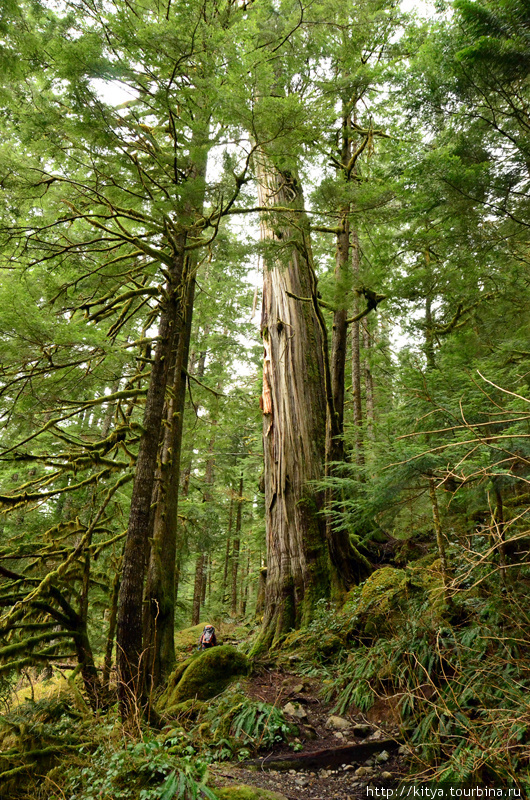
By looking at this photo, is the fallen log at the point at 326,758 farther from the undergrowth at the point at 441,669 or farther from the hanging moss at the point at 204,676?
the hanging moss at the point at 204,676

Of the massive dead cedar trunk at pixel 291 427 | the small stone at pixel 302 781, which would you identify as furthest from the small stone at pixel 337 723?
the massive dead cedar trunk at pixel 291 427

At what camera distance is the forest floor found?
9.27 ft

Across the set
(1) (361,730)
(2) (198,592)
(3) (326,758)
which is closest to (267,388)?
(1) (361,730)

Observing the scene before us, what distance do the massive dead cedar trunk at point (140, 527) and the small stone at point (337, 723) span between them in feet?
5.35

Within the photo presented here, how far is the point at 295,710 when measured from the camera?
3830 mm

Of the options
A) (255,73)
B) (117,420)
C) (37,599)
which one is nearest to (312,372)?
(117,420)

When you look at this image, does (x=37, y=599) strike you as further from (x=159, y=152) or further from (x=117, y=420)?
(x=159, y=152)

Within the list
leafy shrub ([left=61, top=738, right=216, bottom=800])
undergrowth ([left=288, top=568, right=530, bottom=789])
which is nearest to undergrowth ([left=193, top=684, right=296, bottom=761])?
undergrowth ([left=288, top=568, right=530, bottom=789])

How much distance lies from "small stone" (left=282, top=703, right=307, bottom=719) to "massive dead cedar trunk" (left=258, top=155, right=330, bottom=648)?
1736mm

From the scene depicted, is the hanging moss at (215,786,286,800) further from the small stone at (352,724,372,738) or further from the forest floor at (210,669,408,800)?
the small stone at (352,724,372,738)

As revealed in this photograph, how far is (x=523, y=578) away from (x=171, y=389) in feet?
15.7

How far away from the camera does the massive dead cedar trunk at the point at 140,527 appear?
3.85 metres

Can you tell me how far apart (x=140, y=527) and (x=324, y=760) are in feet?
8.11

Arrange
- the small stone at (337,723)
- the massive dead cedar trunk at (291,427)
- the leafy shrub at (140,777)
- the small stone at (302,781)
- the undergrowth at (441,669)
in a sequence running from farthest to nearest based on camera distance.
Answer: the massive dead cedar trunk at (291,427) → the small stone at (337,723) → the small stone at (302,781) → the undergrowth at (441,669) → the leafy shrub at (140,777)
